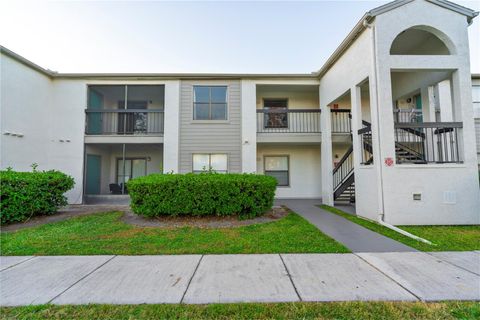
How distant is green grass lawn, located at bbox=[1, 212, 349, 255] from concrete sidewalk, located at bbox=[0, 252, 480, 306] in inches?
12.2

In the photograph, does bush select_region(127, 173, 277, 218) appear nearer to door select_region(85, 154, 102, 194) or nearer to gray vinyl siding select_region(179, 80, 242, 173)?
gray vinyl siding select_region(179, 80, 242, 173)

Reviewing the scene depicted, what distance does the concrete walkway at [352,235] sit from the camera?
445 cm

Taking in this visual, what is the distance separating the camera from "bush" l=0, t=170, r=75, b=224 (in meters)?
6.37

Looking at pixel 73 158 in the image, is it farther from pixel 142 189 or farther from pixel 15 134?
pixel 142 189

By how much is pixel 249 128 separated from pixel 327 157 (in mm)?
3966

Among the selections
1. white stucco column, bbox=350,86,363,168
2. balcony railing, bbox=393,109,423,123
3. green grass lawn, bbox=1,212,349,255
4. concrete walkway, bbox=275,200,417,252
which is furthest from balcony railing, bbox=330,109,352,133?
green grass lawn, bbox=1,212,349,255

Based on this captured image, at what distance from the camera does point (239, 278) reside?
315cm

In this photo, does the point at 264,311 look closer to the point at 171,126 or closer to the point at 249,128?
the point at 249,128

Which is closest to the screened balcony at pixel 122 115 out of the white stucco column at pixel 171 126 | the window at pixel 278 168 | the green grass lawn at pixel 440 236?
the white stucco column at pixel 171 126

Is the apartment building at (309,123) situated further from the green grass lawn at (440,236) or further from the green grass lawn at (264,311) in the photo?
the green grass lawn at (264,311)

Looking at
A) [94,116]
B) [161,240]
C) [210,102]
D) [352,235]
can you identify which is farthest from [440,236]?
[94,116]

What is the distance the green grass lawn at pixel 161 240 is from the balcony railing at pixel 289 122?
604 cm

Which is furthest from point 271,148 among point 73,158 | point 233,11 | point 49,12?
point 49,12

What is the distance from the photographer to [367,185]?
685 centimetres
